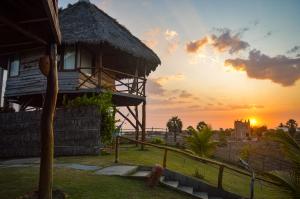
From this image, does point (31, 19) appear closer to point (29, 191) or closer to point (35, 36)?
point (35, 36)

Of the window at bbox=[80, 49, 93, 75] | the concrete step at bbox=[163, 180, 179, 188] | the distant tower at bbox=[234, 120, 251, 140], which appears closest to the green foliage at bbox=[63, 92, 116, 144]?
the window at bbox=[80, 49, 93, 75]

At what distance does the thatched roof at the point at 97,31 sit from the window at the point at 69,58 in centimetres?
106

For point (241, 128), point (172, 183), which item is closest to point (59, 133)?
point (172, 183)

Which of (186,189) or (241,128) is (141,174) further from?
(241,128)

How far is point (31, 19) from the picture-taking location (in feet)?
23.6

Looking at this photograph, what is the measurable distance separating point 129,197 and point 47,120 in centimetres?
305

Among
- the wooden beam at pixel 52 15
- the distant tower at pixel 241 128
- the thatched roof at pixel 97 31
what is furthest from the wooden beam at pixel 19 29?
the distant tower at pixel 241 128

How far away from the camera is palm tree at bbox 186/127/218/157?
23094mm

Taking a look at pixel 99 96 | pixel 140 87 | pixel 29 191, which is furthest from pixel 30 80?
pixel 29 191

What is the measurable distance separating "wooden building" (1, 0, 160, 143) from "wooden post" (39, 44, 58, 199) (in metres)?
10.7

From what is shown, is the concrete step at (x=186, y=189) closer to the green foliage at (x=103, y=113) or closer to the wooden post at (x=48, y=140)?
the wooden post at (x=48, y=140)

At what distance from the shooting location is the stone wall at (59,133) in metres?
16.2

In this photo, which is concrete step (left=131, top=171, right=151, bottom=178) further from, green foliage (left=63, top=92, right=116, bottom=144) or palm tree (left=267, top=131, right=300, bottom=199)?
palm tree (left=267, top=131, right=300, bottom=199)

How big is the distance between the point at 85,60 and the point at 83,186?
1220 centimetres
